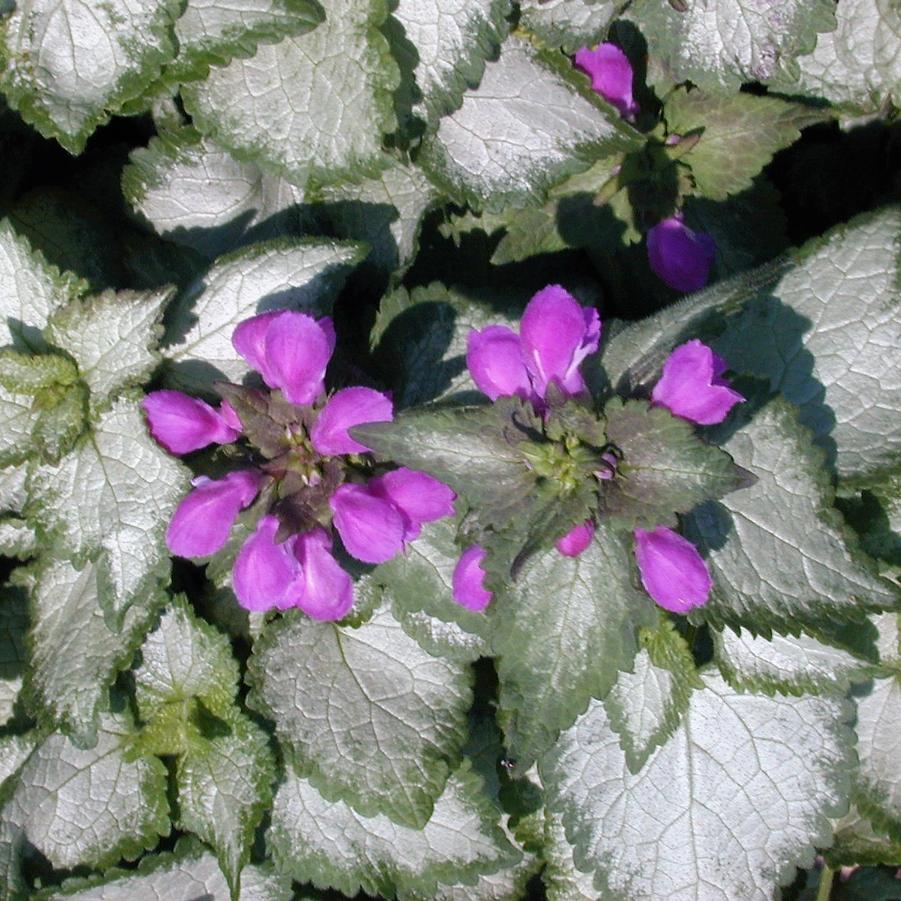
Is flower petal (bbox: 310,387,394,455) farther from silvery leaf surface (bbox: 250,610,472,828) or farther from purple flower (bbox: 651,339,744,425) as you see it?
silvery leaf surface (bbox: 250,610,472,828)

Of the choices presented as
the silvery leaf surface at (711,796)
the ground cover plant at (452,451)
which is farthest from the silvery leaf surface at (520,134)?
the silvery leaf surface at (711,796)

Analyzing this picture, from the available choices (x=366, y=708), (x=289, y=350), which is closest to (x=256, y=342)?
(x=289, y=350)

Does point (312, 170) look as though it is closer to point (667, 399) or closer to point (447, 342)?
point (447, 342)

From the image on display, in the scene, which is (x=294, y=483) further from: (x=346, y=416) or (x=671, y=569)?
(x=671, y=569)

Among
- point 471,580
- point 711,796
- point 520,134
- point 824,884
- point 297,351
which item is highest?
point 520,134

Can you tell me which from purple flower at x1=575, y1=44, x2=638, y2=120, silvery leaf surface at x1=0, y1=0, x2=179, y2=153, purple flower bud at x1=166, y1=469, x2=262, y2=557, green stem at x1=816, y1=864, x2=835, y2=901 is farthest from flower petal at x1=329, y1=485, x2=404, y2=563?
green stem at x1=816, y1=864, x2=835, y2=901
